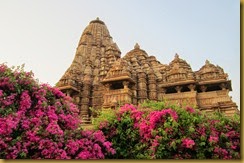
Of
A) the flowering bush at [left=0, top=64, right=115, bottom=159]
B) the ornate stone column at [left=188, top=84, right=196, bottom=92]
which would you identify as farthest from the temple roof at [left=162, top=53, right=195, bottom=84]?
the flowering bush at [left=0, top=64, right=115, bottom=159]

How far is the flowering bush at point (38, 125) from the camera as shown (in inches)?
229

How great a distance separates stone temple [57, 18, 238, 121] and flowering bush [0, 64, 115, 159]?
23.5 ft

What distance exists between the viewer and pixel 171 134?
7.23 meters

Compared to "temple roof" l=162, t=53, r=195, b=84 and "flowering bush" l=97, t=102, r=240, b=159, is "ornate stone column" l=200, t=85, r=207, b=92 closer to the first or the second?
"temple roof" l=162, t=53, r=195, b=84

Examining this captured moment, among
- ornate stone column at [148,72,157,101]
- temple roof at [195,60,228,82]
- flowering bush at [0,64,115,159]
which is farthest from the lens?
ornate stone column at [148,72,157,101]

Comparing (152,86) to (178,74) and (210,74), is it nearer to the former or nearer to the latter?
(178,74)

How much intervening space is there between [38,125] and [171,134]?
3734 millimetres

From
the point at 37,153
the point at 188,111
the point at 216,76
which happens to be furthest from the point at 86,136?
the point at 216,76

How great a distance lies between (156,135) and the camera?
7336 millimetres

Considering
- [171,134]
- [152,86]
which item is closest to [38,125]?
[171,134]

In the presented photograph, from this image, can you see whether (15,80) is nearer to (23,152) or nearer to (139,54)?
(23,152)

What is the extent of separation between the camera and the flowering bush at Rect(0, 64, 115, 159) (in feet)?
19.0

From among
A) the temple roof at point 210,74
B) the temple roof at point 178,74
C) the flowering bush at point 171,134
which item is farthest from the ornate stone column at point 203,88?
the flowering bush at point 171,134

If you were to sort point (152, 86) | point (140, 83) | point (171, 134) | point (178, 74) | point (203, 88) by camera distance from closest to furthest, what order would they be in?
1. point (171, 134)
2. point (203, 88)
3. point (178, 74)
4. point (140, 83)
5. point (152, 86)
